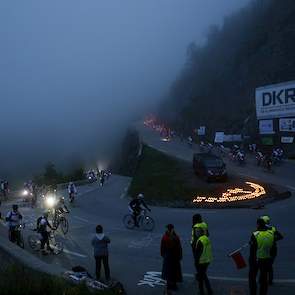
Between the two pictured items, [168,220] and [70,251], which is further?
[168,220]

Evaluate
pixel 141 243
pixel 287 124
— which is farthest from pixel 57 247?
pixel 287 124

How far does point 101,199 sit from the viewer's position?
40750 mm

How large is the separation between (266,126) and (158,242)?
3467 centimetres

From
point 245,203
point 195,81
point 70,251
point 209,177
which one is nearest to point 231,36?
point 195,81

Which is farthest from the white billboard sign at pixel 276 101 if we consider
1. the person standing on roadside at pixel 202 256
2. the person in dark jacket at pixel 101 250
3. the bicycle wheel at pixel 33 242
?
the person standing on roadside at pixel 202 256

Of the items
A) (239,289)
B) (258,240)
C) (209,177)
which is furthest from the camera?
(209,177)

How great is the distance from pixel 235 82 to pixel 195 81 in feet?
72.4

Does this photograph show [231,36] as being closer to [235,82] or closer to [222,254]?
[235,82]

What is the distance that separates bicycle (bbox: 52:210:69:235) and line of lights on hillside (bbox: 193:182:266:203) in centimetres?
974

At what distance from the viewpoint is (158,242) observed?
20844 millimetres

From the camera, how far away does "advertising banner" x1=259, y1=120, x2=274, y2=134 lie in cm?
5269

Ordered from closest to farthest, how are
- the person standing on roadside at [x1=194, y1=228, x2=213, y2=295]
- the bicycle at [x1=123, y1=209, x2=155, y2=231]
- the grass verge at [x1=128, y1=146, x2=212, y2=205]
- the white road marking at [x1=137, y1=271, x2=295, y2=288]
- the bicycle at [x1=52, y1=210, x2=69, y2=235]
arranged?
1. the person standing on roadside at [x1=194, y1=228, x2=213, y2=295]
2. the white road marking at [x1=137, y1=271, x2=295, y2=288]
3. the bicycle at [x1=123, y1=209, x2=155, y2=231]
4. the bicycle at [x1=52, y1=210, x2=69, y2=235]
5. the grass verge at [x1=128, y1=146, x2=212, y2=205]

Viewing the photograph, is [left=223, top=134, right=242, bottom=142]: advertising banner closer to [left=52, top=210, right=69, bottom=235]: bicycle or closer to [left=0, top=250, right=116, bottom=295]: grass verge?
[left=52, top=210, right=69, bottom=235]: bicycle

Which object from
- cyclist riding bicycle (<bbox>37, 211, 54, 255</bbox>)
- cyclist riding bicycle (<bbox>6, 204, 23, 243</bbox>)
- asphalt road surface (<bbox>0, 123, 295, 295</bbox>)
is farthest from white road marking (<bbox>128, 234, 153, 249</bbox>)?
cyclist riding bicycle (<bbox>6, 204, 23, 243</bbox>)
